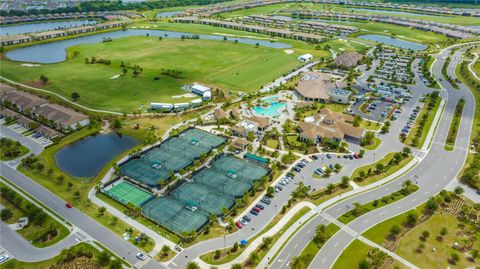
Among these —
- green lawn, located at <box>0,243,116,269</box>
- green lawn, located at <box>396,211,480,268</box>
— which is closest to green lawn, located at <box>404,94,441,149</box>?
green lawn, located at <box>396,211,480,268</box>

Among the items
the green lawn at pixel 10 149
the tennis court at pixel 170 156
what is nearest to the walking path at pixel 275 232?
the tennis court at pixel 170 156

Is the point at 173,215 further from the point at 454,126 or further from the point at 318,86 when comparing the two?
the point at 454,126

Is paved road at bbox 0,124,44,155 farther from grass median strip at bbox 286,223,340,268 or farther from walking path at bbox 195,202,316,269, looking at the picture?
grass median strip at bbox 286,223,340,268

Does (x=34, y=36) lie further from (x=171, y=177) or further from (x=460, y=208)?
(x=460, y=208)

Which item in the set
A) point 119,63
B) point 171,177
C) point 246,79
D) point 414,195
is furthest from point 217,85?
point 414,195

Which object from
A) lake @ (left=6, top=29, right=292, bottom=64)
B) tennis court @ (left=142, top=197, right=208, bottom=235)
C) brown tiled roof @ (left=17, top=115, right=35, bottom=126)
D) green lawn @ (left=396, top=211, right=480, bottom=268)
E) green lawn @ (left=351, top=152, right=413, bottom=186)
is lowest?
green lawn @ (left=396, top=211, right=480, bottom=268)
